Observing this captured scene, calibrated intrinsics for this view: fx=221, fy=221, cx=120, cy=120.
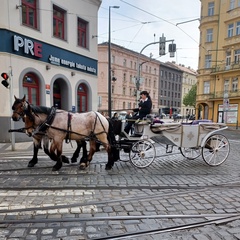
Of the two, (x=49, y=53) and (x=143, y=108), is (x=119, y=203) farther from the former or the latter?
(x=49, y=53)

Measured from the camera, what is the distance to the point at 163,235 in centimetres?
303

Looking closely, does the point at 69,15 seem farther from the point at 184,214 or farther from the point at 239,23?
the point at 239,23

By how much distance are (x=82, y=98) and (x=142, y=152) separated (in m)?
11.3

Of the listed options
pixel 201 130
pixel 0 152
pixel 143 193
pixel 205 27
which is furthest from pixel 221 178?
pixel 205 27

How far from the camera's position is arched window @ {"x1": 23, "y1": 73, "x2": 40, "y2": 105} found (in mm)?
12549

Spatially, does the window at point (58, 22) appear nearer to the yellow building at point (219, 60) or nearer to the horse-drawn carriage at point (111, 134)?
the horse-drawn carriage at point (111, 134)

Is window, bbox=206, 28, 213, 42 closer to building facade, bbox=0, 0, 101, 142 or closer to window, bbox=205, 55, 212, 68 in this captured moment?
window, bbox=205, 55, 212, 68

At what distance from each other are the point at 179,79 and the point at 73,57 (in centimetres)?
7499

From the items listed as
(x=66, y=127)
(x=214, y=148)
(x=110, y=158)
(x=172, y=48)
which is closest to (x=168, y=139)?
(x=214, y=148)

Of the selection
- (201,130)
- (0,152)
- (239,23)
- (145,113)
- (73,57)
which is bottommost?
(0,152)

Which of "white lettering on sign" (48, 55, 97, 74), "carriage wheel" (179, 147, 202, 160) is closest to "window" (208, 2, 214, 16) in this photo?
"white lettering on sign" (48, 55, 97, 74)

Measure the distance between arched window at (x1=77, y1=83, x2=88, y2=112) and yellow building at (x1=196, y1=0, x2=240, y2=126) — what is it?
65.9 feet

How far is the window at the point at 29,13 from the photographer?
12.2m

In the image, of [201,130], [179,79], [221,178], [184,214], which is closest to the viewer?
[184,214]
